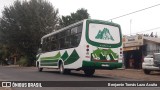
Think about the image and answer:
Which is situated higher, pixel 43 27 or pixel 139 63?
pixel 43 27

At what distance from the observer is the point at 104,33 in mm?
20078

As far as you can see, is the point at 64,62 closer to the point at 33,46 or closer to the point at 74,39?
the point at 74,39

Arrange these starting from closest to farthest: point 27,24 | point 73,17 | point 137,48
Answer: point 137,48
point 27,24
point 73,17

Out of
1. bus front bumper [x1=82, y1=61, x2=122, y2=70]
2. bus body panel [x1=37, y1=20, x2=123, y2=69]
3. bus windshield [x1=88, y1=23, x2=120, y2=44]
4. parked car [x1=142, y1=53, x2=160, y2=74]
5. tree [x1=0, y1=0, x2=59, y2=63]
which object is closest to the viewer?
bus front bumper [x1=82, y1=61, x2=122, y2=70]

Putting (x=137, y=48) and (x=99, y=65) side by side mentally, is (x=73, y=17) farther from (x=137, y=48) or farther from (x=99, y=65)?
(x=99, y=65)

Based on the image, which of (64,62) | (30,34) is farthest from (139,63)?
(30,34)

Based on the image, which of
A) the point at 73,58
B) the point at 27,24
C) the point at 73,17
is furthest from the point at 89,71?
the point at 73,17

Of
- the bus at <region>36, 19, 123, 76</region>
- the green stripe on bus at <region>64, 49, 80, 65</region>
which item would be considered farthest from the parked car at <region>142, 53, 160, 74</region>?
the green stripe on bus at <region>64, 49, 80, 65</region>

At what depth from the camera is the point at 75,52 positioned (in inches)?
805

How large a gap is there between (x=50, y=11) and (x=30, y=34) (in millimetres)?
5022

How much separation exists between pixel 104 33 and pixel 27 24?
29.5 meters

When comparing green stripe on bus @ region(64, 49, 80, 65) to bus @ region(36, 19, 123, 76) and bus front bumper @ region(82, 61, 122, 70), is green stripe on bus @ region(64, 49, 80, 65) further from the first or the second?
bus front bumper @ region(82, 61, 122, 70)

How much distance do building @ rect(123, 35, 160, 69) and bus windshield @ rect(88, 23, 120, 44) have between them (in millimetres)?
14151

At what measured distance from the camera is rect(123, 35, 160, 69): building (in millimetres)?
34250
